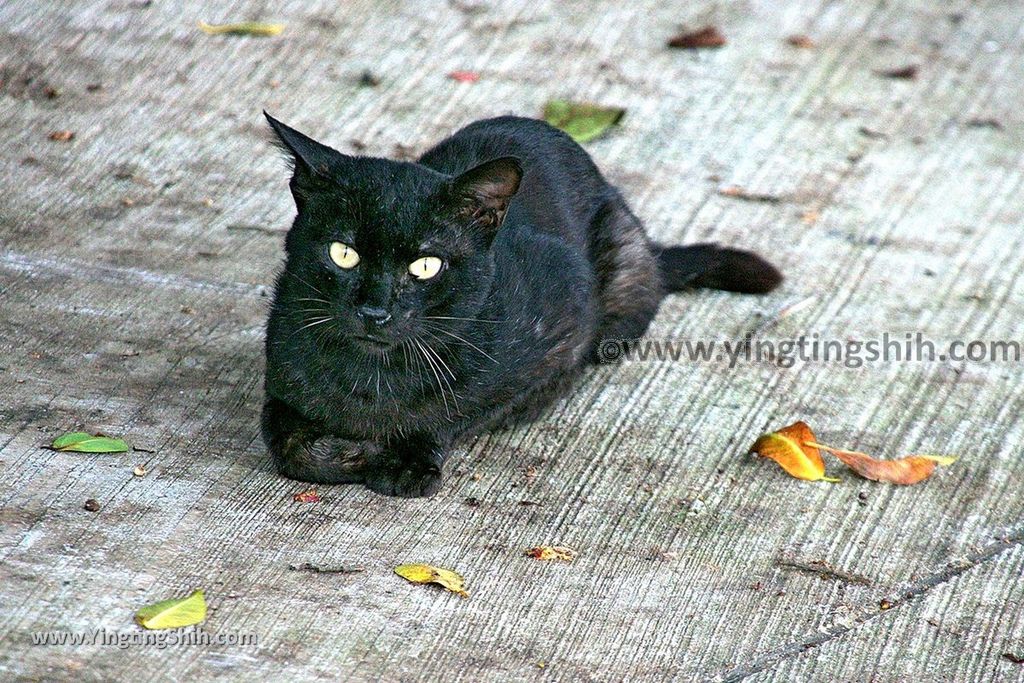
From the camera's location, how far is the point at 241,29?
5719mm

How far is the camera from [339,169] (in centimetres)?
299

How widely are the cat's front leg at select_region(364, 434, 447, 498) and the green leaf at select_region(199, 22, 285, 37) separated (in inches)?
120

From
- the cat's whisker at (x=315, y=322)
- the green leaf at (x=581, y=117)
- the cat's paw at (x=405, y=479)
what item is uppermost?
the cat's whisker at (x=315, y=322)

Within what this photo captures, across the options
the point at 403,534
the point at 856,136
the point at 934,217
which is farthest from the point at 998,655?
the point at 856,136

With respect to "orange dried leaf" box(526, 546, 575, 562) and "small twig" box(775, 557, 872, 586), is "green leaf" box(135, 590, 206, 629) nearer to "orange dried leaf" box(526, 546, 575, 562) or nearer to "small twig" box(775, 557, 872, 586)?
"orange dried leaf" box(526, 546, 575, 562)

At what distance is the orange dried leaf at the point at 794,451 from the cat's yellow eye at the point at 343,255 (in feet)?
3.98

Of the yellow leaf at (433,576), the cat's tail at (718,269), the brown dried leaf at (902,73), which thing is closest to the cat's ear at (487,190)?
the yellow leaf at (433,576)

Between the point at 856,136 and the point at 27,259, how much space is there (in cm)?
322

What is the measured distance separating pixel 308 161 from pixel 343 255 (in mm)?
228

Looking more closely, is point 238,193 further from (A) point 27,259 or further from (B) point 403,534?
(B) point 403,534

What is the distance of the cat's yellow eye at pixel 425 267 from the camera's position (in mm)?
2975

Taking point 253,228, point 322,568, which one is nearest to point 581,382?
point 322,568

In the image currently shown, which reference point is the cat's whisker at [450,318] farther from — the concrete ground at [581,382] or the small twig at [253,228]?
the small twig at [253,228]

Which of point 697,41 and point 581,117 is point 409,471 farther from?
point 697,41
